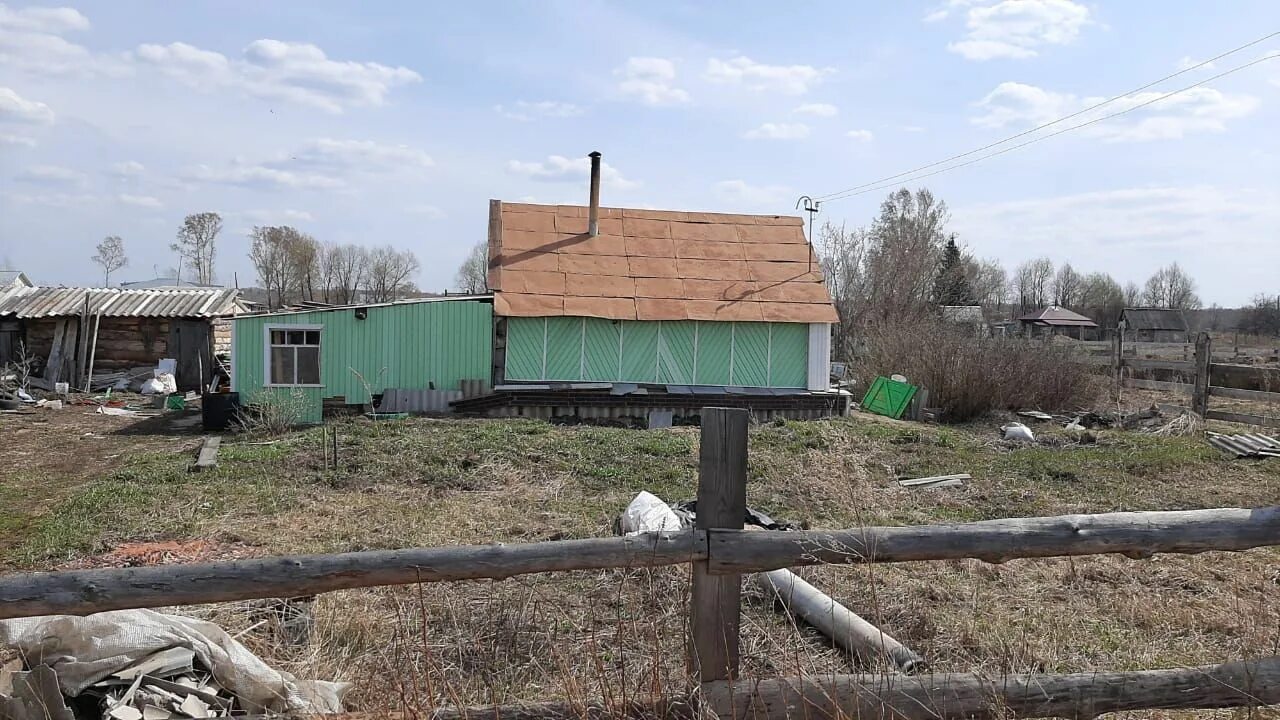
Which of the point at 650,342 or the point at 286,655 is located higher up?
the point at 650,342

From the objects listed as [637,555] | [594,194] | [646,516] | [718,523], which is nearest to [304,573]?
[637,555]

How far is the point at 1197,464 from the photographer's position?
12.5 m

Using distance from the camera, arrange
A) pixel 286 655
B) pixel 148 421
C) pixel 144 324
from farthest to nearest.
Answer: pixel 144 324 < pixel 148 421 < pixel 286 655

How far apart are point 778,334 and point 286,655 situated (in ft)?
53.6

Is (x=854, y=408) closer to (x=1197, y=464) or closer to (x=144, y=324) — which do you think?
(x=1197, y=464)

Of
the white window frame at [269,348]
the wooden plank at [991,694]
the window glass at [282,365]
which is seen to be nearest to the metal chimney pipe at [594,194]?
the white window frame at [269,348]

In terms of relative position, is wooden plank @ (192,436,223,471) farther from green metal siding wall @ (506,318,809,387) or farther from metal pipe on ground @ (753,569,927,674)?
metal pipe on ground @ (753,569,927,674)

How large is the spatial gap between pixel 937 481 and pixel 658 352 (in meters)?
8.98

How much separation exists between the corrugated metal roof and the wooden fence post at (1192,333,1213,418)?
24.1 metres

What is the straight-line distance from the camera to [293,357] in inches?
696

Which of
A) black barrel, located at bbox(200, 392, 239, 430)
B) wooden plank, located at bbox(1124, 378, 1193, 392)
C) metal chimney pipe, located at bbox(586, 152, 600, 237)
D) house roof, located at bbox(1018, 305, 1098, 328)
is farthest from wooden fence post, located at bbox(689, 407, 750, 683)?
house roof, located at bbox(1018, 305, 1098, 328)

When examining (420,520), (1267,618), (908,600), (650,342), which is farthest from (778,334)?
(1267,618)

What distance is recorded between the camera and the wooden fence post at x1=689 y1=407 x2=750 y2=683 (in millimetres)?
3297

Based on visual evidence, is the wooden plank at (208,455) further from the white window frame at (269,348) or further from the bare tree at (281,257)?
the bare tree at (281,257)
